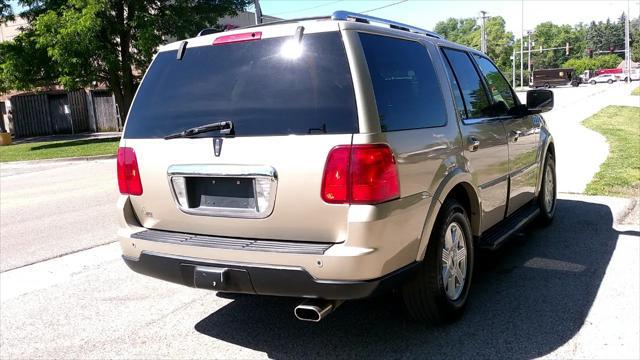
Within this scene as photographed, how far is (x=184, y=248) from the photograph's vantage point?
3305 millimetres

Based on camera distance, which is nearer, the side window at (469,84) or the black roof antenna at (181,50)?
the black roof antenna at (181,50)

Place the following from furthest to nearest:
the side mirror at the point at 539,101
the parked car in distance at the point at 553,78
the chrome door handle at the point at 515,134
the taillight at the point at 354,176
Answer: the parked car in distance at the point at 553,78, the side mirror at the point at 539,101, the chrome door handle at the point at 515,134, the taillight at the point at 354,176

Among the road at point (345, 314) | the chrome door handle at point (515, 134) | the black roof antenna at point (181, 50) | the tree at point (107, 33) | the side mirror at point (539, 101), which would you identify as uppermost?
the tree at point (107, 33)

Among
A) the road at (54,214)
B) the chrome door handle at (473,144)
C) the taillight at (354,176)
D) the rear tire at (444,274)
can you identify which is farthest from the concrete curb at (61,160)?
the taillight at (354,176)

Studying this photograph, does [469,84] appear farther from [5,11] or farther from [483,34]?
[483,34]

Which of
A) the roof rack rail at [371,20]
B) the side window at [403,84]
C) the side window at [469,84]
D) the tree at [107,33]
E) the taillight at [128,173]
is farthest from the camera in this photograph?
the tree at [107,33]

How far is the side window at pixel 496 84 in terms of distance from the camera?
5.03 metres

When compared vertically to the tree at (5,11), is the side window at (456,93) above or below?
below

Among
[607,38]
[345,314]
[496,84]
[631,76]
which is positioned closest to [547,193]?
[496,84]

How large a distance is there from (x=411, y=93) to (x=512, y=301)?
70.2 inches

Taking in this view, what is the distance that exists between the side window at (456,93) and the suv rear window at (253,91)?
50.3 inches

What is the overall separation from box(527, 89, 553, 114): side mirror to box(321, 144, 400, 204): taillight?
3072mm

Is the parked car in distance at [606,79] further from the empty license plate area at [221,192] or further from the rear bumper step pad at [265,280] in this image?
the empty license plate area at [221,192]

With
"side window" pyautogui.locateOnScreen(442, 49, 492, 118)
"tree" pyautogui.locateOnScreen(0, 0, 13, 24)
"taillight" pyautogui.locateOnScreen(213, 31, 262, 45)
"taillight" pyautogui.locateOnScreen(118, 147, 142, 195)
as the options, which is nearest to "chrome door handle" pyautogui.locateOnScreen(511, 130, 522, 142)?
"side window" pyautogui.locateOnScreen(442, 49, 492, 118)
